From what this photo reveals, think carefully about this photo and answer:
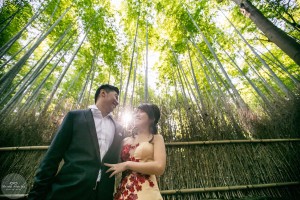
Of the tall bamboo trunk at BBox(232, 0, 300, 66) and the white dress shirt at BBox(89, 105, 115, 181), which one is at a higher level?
the tall bamboo trunk at BBox(232, 0, 300, 66)

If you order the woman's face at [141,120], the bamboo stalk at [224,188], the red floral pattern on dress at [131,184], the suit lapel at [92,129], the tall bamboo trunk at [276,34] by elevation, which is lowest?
the red floral pattern on dress at [131,184]

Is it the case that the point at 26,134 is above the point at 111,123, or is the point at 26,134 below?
above

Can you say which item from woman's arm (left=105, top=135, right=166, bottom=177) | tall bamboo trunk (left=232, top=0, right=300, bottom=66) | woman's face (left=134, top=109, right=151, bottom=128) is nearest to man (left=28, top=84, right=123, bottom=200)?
woman's arm (left=105, top=135, right=166, bottom=177)

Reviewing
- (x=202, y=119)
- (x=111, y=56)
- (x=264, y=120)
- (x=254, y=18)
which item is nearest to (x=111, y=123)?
(x=202, y=119)

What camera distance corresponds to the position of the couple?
121 cm

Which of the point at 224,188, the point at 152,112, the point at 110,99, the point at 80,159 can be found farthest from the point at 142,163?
the point at 224,188

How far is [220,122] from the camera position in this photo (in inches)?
139

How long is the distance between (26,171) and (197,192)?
8.38 ft

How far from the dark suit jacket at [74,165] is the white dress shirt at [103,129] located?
0.05m

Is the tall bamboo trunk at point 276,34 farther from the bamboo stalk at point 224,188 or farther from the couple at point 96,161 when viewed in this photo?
the couple at point 96,161

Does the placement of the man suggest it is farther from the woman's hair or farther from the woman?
the woman's hair

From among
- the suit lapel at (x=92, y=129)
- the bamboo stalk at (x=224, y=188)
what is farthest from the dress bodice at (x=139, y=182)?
the bamboo stalk at (x=224, y=188)

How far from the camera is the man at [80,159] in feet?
3.90

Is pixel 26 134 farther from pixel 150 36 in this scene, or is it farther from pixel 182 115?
pixel 150 36
